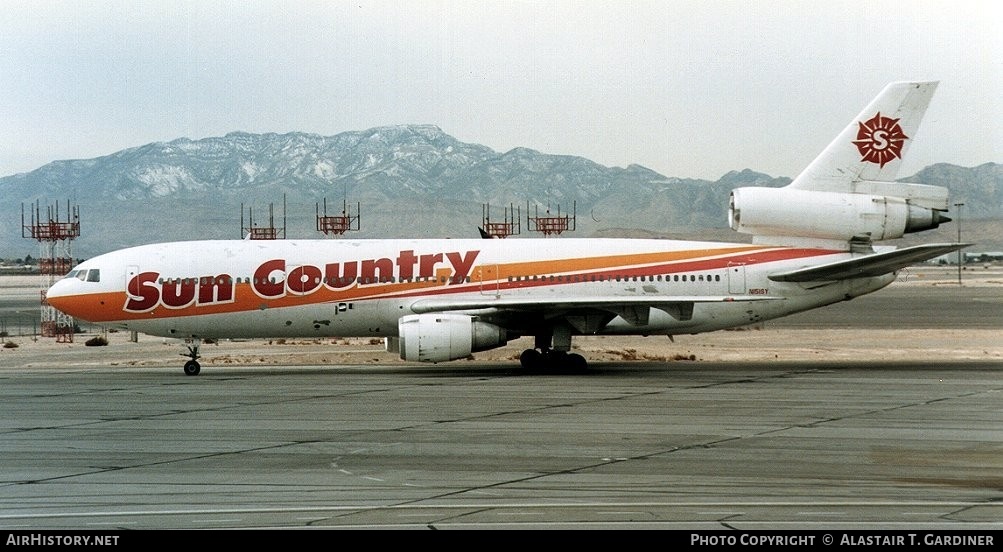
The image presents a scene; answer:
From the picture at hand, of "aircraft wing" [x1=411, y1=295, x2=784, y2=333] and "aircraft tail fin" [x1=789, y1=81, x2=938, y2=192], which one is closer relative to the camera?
"aircraft wing" [x1=411, y1=295, x2=784, y2=333]

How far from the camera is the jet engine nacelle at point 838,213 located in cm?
3186

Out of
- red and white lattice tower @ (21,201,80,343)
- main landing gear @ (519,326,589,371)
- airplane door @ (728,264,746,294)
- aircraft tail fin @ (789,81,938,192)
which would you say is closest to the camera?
main landing gear @ (519,326,589,371)

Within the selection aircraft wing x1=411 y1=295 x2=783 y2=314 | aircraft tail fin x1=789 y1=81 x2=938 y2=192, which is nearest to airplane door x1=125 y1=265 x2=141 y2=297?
aircraft wing x1=411 y1=295 x2=783 y2=314

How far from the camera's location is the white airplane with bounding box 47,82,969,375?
3067 cm

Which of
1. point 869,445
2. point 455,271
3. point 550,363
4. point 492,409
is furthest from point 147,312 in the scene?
point 869,445

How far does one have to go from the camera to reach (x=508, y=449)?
1616 cm

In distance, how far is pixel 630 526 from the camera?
10.9 meters

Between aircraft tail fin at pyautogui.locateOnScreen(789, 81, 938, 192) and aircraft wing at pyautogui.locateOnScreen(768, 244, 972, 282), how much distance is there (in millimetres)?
2435

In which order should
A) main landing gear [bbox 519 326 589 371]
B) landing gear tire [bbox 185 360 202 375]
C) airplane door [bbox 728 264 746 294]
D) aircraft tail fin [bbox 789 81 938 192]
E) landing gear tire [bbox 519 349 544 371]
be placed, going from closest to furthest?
landing gear tire [bbox 185 360 202 375]
main landing gear [bbox 519 326 589 371]
landing gear tire [bbox 519 349 544 371]
aircraft tail fin [bbox 789 81 938 192]
airplane door [bbox 728 264 746 294]

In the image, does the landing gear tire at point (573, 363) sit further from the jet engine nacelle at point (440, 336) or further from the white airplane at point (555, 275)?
the jet engine nacelle at point (440, 336)

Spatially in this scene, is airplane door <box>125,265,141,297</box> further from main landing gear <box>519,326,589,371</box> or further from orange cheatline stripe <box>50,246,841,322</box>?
main landing gear <box>519,326,589,371</box>

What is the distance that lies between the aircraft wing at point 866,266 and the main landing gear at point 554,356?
6.35 m

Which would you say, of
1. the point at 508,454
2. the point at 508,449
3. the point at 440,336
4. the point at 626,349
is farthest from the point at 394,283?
the point at 508,454
